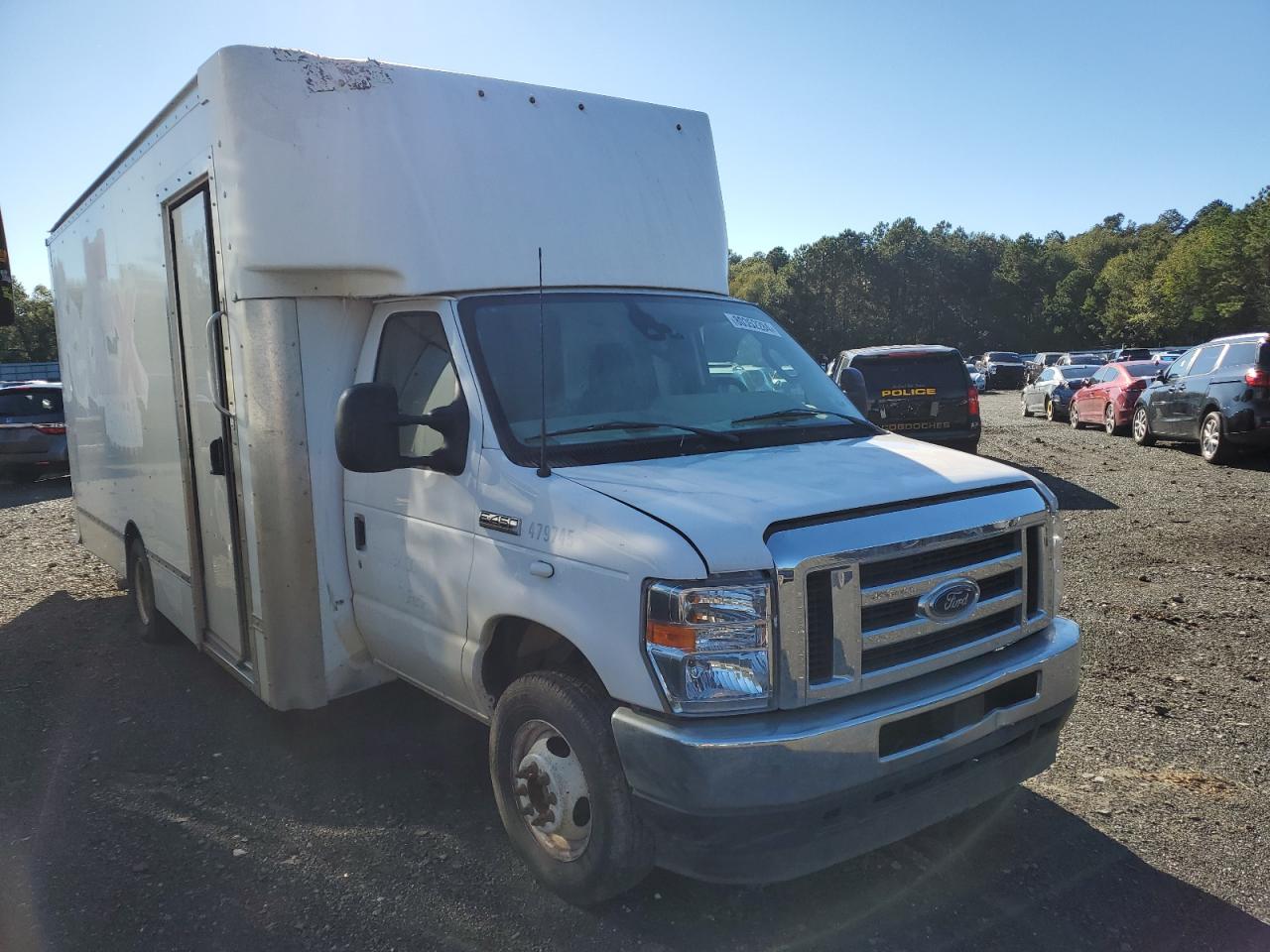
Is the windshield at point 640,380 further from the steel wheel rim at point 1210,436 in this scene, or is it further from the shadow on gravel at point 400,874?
the steel wheel rim at point 1210,436

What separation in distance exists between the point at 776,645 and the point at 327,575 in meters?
2.48

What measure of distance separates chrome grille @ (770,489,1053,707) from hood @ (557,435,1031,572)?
9 cm

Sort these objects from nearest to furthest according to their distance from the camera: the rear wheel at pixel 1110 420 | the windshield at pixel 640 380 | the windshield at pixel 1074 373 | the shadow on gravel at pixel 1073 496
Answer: the windshield at pixel 640 380
the shadow on gravel at pixel 1073 496
the rear wheel at pixel 1110 420
the windshield at pixel 1074 373

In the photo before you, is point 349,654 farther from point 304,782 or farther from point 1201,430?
point 1201,430

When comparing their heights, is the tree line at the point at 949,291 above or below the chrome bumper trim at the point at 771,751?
above

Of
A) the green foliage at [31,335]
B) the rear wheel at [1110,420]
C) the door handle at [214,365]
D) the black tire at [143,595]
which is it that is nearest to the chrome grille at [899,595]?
the door handle at [214,365]

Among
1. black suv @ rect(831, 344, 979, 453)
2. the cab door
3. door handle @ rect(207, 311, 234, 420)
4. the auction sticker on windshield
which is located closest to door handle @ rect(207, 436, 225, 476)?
door handle @ rect(207, 311, 234, 420)

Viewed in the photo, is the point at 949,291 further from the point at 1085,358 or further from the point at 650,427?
the point at 650,427

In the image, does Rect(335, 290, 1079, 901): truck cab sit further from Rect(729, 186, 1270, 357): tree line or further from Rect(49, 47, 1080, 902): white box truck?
Rect(729, 186, 1270, 357): tree line

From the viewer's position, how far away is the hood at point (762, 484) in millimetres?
2867

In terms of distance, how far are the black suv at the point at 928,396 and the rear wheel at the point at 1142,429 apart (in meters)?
6.30

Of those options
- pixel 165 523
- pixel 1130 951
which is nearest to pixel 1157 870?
pixel 1130 951

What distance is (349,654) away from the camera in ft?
14.9

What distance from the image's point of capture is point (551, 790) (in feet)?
11.0
